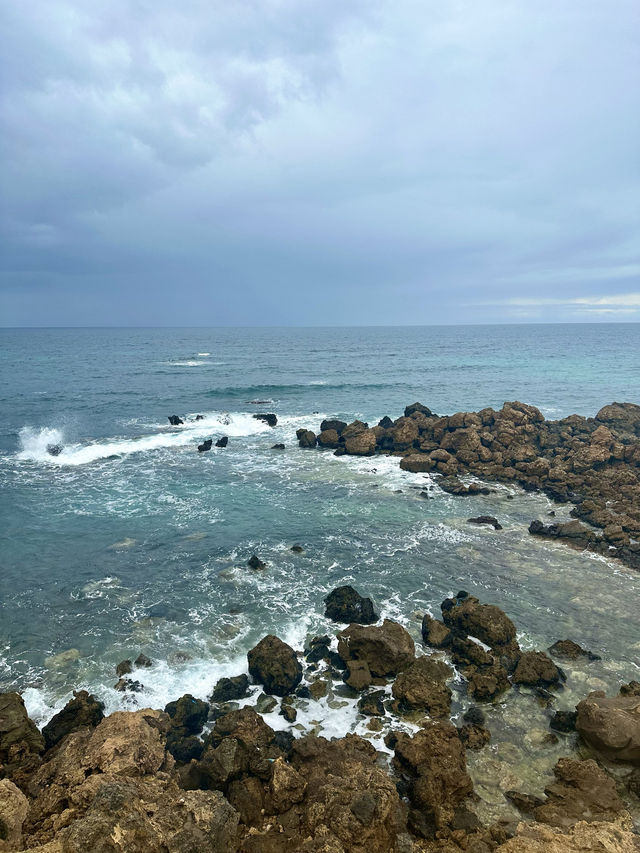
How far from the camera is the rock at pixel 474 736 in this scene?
38.9 feet

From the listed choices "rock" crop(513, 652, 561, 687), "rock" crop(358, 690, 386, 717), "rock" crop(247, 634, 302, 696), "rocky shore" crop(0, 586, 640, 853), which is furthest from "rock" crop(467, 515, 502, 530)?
"rock" crop(247, 634, 302, 696)

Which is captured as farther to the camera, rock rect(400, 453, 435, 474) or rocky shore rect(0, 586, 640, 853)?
rock rect(400, 453, 435, 474)

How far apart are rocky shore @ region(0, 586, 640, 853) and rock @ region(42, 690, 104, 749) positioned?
0.11 feet

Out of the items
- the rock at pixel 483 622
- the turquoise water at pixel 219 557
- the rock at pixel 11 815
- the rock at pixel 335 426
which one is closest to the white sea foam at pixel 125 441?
the turquoise water at pixel 219 557

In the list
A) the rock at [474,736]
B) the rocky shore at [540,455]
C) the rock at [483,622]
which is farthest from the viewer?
the rocky shore at [540,455]

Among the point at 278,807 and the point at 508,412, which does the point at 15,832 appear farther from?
the point at 508,412

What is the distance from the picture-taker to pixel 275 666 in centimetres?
1414

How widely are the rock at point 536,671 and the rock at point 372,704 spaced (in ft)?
12.8

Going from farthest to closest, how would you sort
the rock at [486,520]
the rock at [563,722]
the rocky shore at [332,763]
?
the rock at [486,520]
the rock at [563,722]
the rocky shore at [332,763]

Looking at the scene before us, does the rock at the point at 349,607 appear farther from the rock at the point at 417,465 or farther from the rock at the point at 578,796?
the rock at the point at 417,465

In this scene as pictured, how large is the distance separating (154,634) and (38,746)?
16.7 ft

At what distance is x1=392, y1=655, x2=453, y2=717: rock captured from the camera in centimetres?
1307

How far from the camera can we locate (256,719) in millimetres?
12227

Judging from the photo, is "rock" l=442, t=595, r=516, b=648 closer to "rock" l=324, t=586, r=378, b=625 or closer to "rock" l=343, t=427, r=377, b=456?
"rock" l=324, t=586, r=378, b=625
